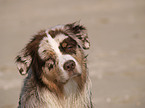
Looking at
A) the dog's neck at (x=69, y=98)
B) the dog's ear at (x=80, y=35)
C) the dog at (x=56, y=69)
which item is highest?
the dog's ear at (x=80, y=35)

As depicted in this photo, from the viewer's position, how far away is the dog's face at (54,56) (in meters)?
4.81

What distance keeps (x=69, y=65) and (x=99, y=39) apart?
882 centimetres

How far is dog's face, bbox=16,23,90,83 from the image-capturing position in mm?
4809

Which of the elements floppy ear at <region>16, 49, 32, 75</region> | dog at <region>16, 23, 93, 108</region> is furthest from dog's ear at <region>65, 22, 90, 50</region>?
floppy ear at <region>16, 49, 32, 75</region>

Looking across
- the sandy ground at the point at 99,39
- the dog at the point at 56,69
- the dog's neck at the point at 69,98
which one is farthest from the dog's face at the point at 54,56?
the sandy ground at the point at 99,39

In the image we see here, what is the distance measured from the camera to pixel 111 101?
8.49 meters

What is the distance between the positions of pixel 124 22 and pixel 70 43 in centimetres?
1069

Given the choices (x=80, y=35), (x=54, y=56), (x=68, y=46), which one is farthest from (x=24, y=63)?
(x=80, y=35)

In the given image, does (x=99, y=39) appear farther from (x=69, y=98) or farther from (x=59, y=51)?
(x=59, y=51)

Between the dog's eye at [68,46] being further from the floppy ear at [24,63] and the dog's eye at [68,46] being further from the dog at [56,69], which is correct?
the floppy ear at [24,63]

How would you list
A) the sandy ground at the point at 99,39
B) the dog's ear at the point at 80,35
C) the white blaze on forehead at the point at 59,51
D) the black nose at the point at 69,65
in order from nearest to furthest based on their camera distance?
1. the black nose at the point at 69,65
2. the white blaze on forehead at the point at 59,51
3. the dog's ear at the point at 80,35
4. the sandy ground at the point at 99,39

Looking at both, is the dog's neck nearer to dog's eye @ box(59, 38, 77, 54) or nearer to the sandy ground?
dog's eye @ box(59, 38, 77, 54)

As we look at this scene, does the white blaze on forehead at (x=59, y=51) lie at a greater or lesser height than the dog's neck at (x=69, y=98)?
greater

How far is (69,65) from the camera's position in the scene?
4.68 metres
